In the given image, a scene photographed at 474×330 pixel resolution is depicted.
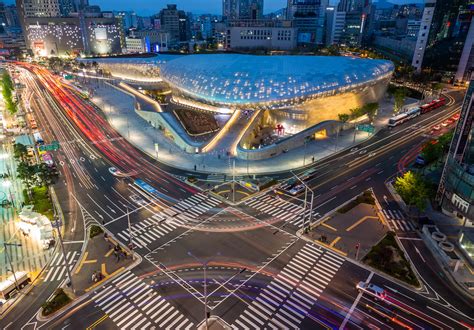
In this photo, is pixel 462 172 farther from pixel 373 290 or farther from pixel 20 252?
pixel 20 252

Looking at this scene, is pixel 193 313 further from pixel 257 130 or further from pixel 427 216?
pixel 257 130

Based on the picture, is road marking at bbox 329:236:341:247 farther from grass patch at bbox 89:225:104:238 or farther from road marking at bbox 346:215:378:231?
Result: grass patch at bbox 89:225:104:238

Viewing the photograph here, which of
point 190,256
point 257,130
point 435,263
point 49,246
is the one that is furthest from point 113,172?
point 435,263

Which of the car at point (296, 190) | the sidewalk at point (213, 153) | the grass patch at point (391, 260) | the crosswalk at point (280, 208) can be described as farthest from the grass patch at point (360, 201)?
the sidewalk at point (213, 153)

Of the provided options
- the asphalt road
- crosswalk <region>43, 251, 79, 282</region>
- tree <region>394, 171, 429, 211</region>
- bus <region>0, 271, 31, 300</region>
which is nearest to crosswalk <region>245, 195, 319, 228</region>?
the asphalt road

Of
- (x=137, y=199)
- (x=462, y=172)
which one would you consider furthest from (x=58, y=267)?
(x=462, y=172)
